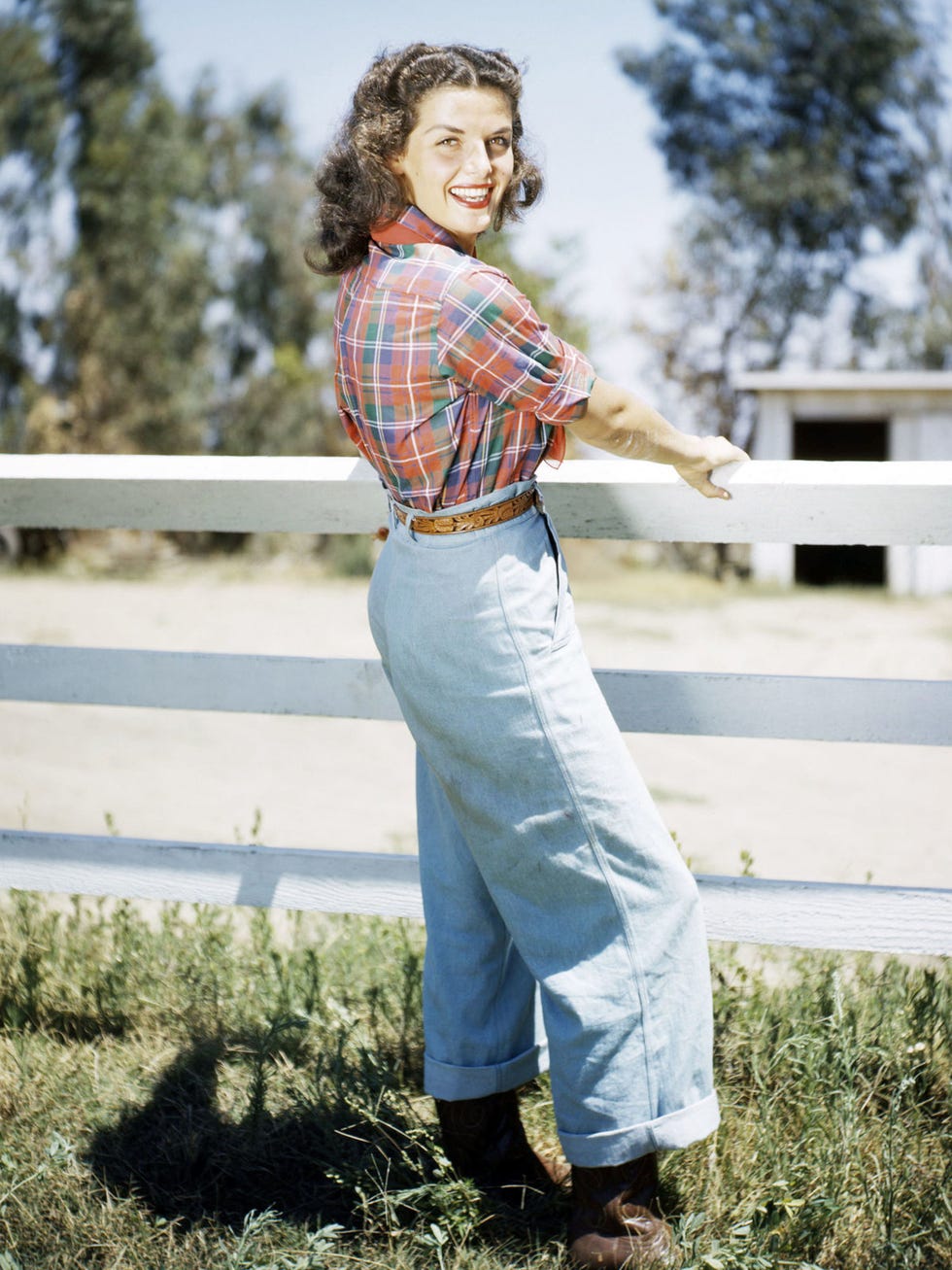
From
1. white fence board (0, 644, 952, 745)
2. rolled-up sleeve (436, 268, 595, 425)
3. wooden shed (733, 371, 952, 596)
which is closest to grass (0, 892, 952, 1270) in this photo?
white fence board (0, 644, 952, 745)

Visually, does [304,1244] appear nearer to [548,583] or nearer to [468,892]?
[468,892]

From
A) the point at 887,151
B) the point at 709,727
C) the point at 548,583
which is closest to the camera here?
the point at 548,583

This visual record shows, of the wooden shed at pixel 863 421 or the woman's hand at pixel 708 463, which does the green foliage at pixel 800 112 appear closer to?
the wooden shed at pixel 863 421

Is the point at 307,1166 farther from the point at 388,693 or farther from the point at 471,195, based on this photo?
the point at 471,195

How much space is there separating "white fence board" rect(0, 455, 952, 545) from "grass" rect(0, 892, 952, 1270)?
838mm

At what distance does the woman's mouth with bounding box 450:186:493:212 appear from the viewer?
5.84 feet

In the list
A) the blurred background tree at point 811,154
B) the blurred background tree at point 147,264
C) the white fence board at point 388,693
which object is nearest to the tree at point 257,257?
the blurred background tree at point 147,264

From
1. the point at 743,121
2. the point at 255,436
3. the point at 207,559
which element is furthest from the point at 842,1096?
the point at 743,121

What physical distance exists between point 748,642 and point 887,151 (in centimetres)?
2236

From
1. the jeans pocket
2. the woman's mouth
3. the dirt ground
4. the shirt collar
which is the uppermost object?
the woman's mouth

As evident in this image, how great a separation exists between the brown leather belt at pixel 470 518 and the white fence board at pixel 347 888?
0.80m

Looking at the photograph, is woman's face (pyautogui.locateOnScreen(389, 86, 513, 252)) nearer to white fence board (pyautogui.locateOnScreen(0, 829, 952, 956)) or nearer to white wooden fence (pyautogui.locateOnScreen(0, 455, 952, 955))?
white wooden fence (pyautogui.locateOnScreen(0, 455, 952, 955))

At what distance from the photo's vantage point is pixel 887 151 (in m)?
28.4

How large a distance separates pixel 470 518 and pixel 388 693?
2.41 feet
